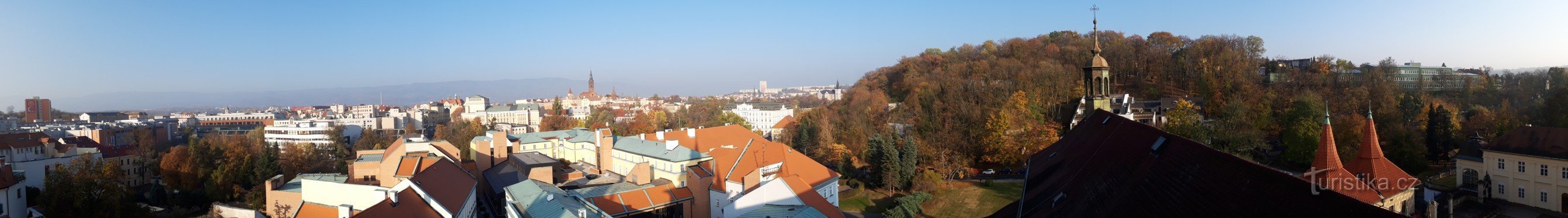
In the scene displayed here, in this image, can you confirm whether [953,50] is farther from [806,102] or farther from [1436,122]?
[806,102]

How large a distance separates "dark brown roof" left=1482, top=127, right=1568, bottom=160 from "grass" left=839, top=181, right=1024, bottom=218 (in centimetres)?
1311

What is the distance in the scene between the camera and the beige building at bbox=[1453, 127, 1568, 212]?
21.1 m

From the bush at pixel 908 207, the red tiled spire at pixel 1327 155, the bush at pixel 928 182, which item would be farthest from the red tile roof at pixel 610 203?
the red tiled spire at pixel 1327 155

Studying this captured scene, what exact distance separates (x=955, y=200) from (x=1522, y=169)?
15.4 meters

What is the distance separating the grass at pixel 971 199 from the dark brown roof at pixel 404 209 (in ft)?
47.2

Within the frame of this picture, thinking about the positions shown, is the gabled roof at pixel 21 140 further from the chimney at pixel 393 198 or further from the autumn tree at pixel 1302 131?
the autumn tree at pixel 1302 131

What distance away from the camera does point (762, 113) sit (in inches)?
3681

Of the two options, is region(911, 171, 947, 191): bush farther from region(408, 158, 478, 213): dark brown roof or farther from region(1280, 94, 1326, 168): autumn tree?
region(408, 158, 478, 213): dark brown roof

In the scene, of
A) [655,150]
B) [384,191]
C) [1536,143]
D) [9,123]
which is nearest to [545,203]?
[384,191]

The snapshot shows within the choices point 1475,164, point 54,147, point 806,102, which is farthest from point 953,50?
point 806,102

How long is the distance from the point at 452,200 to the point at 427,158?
10860 mm

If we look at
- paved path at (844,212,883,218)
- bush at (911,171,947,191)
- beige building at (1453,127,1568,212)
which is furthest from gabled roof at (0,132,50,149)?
beige building at (1453,127,1568,212)

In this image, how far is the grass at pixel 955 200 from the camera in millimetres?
25172

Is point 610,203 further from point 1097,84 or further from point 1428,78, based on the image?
point 1428,78
